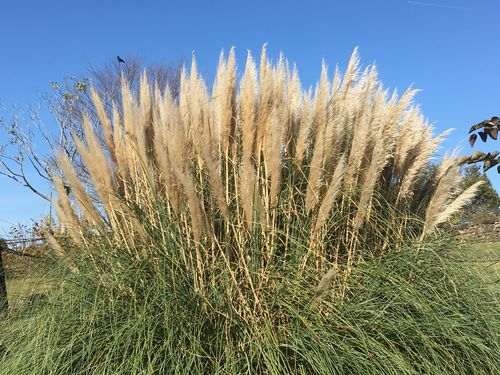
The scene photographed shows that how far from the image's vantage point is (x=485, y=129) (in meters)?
Answer: 2.65

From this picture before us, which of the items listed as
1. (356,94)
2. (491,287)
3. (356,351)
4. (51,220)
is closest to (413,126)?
(356,94)

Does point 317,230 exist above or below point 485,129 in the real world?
below


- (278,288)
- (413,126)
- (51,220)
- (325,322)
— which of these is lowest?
(325,322)

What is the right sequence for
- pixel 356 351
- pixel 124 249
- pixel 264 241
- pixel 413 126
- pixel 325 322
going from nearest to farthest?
pixel 356 351 < pixel 325 322 < pixel 264 241 < pixel 124 249 < pixel 413 126

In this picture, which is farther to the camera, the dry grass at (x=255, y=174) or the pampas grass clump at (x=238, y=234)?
the dry grass at (x=255, y=174)

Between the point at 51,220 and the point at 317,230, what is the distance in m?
1.79

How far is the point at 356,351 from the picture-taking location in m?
2.05

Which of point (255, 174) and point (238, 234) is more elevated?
point (255, 174)

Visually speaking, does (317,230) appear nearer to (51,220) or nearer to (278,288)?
(278,288)

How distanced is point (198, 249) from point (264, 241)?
1.02 ft

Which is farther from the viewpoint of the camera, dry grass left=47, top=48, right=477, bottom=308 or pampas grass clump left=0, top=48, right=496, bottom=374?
dry grass left=47, top=48, right=477, bottom=308

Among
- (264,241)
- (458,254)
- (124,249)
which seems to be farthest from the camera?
(458,254)

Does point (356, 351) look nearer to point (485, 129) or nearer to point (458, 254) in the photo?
point (458, 254)

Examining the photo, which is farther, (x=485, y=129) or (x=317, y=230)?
(x=485, y=129)
